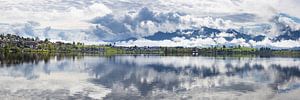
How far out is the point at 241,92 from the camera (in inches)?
2714

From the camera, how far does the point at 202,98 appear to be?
60250mm

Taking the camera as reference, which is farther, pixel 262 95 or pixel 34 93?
pixel 262 95

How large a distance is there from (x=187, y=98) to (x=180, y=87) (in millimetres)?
15564

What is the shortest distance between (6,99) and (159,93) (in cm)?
2104

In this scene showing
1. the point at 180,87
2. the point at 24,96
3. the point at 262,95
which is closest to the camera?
the point at 24,96

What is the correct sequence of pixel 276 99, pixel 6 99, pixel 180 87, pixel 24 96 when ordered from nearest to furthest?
pixel 6 99 < pixel 24 96 < pixel 276 99 < pixel 180 87

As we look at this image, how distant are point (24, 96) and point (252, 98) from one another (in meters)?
29.1

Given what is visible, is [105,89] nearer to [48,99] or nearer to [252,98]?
[48,99]

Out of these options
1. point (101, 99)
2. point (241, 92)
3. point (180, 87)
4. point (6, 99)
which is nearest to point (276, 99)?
point (241, 92)

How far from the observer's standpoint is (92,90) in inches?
2569

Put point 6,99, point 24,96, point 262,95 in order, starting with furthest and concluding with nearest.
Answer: point 262,95
point 24,96
point 6,99

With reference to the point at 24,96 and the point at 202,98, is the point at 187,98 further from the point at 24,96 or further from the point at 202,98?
the point at 24,96

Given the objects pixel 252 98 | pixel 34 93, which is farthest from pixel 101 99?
pixel 252 98

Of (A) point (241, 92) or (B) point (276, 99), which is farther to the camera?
(A) point (241, 92)
